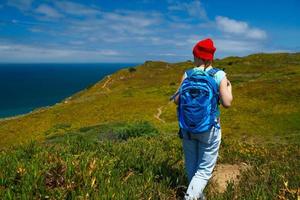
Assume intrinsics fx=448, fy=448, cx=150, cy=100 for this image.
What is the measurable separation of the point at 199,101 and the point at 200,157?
1.15m

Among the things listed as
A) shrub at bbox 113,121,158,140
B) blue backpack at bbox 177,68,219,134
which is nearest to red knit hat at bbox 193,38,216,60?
blue backpack at bbox 177,68,219,134

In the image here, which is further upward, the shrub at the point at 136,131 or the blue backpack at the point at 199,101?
the blue backpack at the point at 199,101

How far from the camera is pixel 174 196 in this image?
286 inches

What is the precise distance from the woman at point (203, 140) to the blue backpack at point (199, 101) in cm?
13

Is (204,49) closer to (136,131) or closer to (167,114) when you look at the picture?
(136,131)

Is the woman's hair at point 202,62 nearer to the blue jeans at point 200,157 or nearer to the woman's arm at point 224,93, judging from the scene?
the woman's arm at point 224,93

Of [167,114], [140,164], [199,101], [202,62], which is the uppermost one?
[202,62]

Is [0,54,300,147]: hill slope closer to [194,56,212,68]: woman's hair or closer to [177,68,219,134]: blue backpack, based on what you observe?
[194,56,212,68]: woman's hair

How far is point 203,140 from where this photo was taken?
295 inches

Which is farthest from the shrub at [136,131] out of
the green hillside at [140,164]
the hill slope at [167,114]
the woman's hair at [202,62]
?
the woman's hair at [202,62]

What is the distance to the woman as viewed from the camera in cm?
729

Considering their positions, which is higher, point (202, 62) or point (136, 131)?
point (202, 62)

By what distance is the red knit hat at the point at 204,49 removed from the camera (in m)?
7.42

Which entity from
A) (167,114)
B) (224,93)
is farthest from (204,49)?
(167,114)
